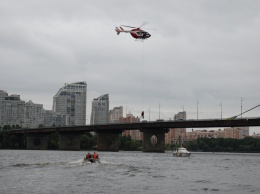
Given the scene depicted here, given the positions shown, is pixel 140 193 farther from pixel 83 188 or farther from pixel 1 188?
pixel 1 188

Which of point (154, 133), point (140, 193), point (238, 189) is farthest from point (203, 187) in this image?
point (154, 133)

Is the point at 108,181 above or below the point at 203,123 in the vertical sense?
below

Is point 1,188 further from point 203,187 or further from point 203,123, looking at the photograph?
point 203,123

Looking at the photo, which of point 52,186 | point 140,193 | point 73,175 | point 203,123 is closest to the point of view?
point 140,193

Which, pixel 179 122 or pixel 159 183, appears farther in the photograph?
pixel 179 122

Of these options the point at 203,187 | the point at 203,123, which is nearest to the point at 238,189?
the point at 203,187

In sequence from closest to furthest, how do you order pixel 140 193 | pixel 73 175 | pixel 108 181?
1. pixel 140 193
2. pixel 108 181
3. pixel 73 175
